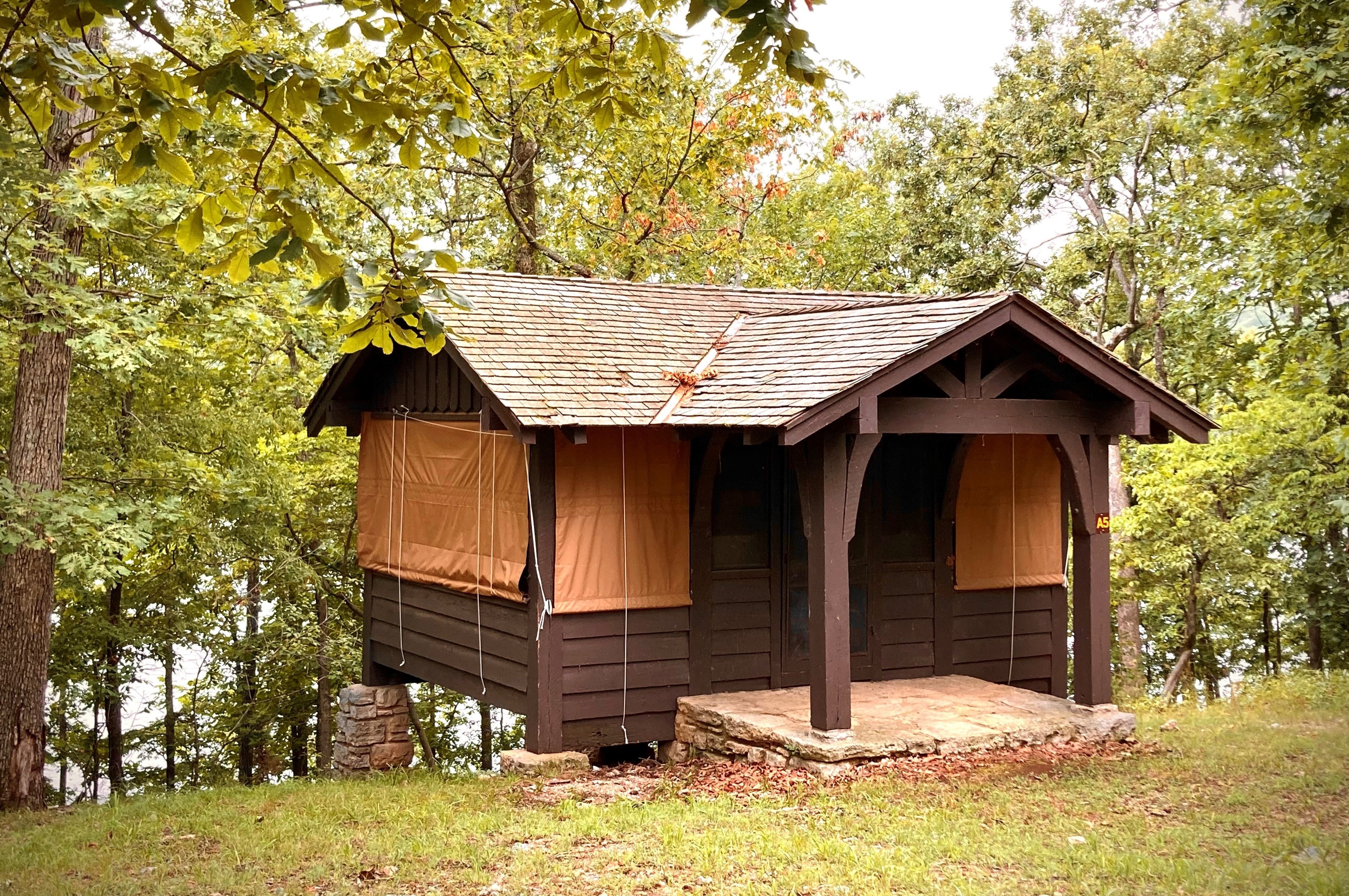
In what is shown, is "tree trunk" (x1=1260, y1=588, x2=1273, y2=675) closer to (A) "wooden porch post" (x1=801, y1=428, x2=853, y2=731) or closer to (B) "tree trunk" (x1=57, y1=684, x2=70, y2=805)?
(A) "wooden porch post" (x1=801, y1=428, x2=853, y2=731)

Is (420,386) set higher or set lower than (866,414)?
higher

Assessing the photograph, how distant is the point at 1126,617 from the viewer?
910 inches

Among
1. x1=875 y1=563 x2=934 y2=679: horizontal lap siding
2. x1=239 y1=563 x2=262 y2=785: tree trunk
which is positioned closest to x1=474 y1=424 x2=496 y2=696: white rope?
x1=875 y1=563 x2=934 y2=679: horizontal lap siding

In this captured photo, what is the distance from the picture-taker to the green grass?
692cm

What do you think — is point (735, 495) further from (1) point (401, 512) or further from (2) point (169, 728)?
(2) point (169, 728)

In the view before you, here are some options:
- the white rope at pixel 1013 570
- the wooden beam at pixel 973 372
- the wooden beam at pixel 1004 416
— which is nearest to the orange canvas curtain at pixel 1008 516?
the white rope at pixel 1013 570

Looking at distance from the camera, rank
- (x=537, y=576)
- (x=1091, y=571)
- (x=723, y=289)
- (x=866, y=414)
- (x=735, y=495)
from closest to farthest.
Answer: (x=866, y=414), (x=537, y=576), (x=1091, y=571), (x=735, y=495), (x=723, y=289)

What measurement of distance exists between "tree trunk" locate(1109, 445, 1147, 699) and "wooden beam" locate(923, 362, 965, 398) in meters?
12.3

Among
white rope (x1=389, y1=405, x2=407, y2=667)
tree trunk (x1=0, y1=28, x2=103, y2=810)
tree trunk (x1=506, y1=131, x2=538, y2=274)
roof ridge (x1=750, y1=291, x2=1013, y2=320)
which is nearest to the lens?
roof ridge (x1=750, y1=291, x2=1013, y2=320)

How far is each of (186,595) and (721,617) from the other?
1256cm

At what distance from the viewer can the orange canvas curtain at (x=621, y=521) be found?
10.9 meters

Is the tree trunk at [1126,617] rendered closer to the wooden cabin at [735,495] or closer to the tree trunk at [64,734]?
the wooden cabin at [735,495]

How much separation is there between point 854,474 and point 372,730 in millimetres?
7206

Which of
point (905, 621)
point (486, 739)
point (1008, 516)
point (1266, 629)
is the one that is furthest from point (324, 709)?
point (1266, 629)
